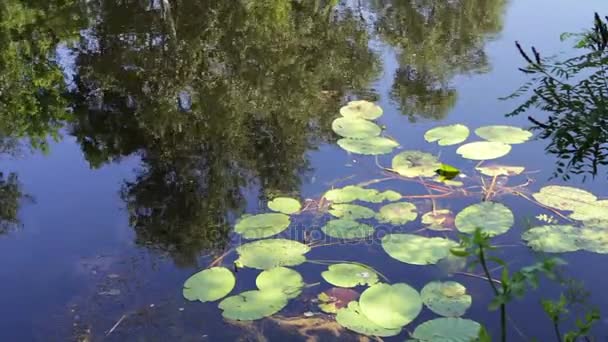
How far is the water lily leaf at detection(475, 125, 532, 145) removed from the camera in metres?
2.56

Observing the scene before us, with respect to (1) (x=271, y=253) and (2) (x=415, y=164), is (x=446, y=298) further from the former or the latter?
(2) (x=415, y=164)

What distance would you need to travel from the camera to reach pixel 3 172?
262 cm

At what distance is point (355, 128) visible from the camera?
8.89ft

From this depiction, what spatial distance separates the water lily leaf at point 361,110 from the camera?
111 inches

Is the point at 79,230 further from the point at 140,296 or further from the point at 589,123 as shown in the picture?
the point at 589,123

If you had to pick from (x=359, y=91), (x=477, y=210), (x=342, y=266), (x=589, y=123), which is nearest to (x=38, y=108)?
(x=359, y=91)

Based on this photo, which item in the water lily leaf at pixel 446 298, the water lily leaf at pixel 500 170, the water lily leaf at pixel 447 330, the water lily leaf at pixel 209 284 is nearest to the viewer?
the water lily leaf at pixel 447 330

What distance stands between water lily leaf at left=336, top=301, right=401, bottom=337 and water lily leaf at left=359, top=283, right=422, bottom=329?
10 millimetres

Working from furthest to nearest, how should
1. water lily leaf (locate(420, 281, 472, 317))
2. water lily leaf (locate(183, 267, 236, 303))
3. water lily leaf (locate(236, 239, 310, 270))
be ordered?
water lily leaf (locate(236, 239, 310, 270)) < water lily leaf (locate(183, 267, 236, 303)) < water lily leaf (locate(420, 281, 472, 317))

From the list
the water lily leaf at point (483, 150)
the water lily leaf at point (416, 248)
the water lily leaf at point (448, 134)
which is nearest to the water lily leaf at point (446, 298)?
the water lily leaf at point (416, 248)

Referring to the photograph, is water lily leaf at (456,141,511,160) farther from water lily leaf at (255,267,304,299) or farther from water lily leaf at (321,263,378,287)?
water lily leaf at (255,267,304,299)

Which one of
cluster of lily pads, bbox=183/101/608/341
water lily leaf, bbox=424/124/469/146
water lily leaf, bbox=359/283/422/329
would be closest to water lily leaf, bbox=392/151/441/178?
cluster of lily pads, bbox=183/101/608/341

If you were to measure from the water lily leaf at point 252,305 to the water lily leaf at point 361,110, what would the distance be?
1172mm

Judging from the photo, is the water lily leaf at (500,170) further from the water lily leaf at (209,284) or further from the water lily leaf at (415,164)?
the water lily leaf at (209,284)
